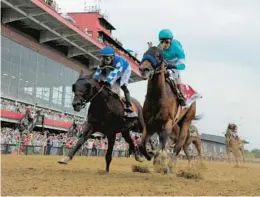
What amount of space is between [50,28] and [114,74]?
30.2 metres

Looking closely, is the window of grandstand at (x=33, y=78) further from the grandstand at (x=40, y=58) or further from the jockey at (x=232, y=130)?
the jockey at (x=232, y=130)

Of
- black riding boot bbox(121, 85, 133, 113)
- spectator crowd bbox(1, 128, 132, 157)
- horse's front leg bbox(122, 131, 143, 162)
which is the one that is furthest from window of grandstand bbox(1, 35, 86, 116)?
black riding boot bbox(121, 85, 133, 113)

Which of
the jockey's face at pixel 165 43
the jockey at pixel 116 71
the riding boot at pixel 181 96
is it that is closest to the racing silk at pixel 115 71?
the jockey at pixel 116 71

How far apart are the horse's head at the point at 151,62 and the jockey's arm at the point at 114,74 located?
111 cm

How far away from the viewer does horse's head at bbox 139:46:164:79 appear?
819cm

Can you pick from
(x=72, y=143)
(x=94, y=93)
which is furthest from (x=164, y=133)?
(x=72, y=143)

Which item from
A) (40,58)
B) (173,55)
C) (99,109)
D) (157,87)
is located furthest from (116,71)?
(40,58)

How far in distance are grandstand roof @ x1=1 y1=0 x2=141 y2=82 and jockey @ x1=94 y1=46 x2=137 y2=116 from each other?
78.6 ft

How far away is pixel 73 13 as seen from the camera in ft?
213

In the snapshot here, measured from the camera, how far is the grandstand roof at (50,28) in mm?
33094

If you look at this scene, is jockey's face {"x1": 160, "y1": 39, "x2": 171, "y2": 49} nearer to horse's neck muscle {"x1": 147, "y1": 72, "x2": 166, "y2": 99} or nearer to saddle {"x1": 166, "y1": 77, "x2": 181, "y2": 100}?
saddle {"x1": 166, "y1": 77, "x2": 181, "y2": 100}

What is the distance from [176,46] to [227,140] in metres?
16.6

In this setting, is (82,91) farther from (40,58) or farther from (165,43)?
(40,58)

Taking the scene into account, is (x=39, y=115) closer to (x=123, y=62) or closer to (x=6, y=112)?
(x=6, y=112)
